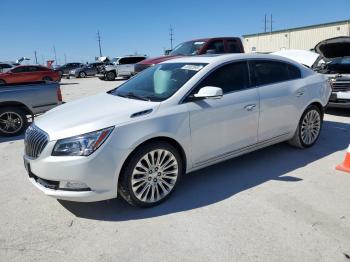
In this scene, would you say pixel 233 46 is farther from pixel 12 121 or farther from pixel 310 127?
pixel 12 121

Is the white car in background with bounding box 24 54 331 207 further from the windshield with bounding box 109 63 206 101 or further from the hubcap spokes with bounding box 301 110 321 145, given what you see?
the hubcap spokes with bounding box 301 110 321 145

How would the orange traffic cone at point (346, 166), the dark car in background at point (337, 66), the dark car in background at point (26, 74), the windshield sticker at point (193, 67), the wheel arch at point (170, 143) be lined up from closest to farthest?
the wheel arch at point (170, 143) → the windshield sticker at point (193, 67) → the orange traffic cone at point (346, 166) → the dark car in background at point (337, 66) → the dark car in background at point (26, 74)

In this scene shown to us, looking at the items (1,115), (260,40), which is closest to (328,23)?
(260,40)

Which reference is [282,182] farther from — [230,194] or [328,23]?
[328,23]

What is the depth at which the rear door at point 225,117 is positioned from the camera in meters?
3.88

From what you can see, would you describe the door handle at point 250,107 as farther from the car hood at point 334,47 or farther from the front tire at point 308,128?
the car hood at point 334,47

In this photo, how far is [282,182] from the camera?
13.8 feet

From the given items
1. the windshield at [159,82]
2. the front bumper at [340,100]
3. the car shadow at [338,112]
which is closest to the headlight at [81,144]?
the windshield at [159,82]

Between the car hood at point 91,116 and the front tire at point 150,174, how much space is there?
397mm

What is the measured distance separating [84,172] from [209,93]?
161cm

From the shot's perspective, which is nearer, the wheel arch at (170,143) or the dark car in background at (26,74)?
the wheel arch at (170,143)

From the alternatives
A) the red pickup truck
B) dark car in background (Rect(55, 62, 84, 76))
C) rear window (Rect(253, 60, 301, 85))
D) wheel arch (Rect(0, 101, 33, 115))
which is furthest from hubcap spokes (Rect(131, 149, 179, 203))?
dark car in background (Rect(55, 62, 84, 76))

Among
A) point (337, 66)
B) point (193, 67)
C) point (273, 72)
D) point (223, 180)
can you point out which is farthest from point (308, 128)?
point (337, 66)

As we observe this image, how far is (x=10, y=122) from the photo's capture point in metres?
7.48
